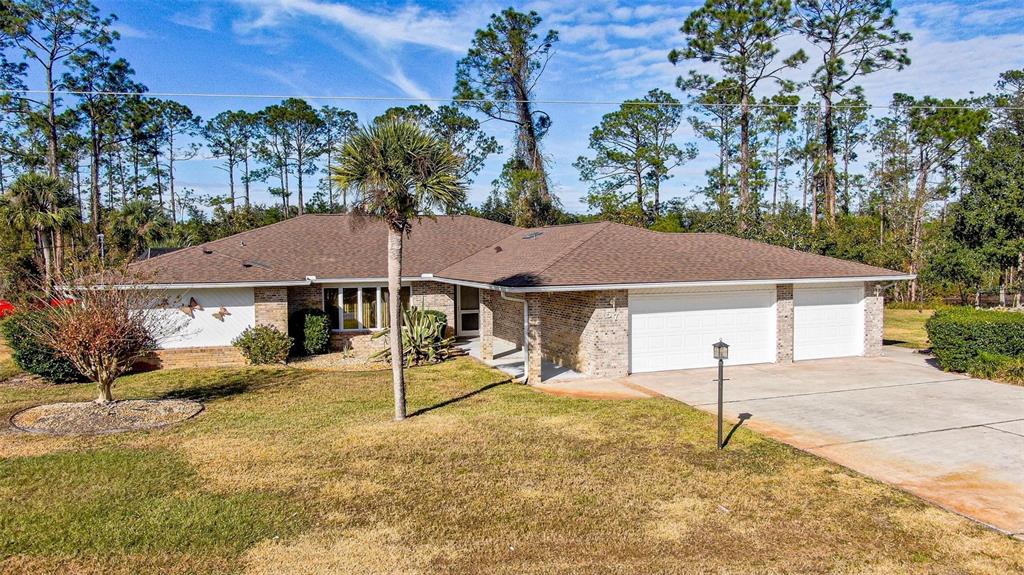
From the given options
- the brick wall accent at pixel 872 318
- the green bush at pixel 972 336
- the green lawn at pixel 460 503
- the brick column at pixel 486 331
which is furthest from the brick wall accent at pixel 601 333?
the green bush at pixel 972 336

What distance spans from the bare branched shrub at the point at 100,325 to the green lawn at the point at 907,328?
20.7 metres

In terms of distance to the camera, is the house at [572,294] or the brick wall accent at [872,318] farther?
the brick wall accent at [872,318]

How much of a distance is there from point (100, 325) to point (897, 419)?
13808 mm

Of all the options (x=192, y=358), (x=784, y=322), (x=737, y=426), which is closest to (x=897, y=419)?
(x=737, y=426)

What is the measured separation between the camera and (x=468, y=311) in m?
21.8

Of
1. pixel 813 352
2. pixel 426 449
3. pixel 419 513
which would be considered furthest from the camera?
pixel 813 352

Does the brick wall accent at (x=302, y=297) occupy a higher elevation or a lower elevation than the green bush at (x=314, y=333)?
higher

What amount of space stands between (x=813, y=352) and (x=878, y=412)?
6.07 metres

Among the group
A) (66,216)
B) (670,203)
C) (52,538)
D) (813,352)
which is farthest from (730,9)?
(52,538)

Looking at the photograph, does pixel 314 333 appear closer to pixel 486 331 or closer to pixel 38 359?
pixel 486 331

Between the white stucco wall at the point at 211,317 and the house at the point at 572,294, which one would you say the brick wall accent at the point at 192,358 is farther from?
the white stucco wall at the point at 211,317

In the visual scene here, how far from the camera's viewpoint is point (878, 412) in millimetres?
11125

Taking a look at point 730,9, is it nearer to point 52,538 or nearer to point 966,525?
point 966,525

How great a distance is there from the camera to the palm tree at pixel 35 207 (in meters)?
25.0
